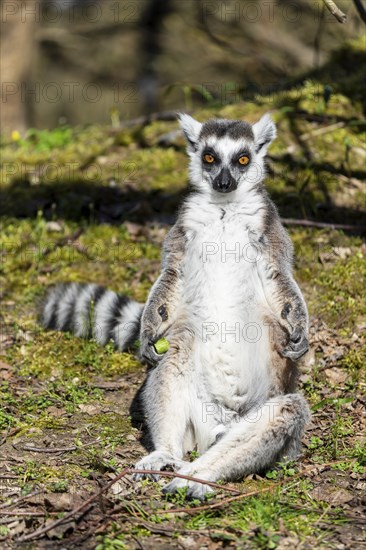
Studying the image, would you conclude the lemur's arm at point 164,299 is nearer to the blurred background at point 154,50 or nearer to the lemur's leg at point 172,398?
the lemur's leg at point 172,398

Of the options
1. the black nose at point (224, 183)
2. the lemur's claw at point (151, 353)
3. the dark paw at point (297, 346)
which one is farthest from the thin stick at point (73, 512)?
the black nose at point (224, 183)

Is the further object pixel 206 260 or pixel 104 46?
pixel 104 46

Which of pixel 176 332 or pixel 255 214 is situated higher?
pixel 255 214

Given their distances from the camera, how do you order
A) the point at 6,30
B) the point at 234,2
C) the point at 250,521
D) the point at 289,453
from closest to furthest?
1. the point at 250,521
2. the point at 289,453
3. the point at 6,30
4. the point at 234,2

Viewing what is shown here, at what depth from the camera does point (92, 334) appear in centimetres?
580

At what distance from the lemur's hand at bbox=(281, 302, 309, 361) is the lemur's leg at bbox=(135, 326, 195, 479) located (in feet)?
1.80

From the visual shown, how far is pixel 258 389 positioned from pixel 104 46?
546 inches

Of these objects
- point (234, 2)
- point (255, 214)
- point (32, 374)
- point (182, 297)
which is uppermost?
point (234, 2)

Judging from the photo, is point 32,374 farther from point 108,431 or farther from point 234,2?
point 234,2

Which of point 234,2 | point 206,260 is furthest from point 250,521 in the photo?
point 234,2

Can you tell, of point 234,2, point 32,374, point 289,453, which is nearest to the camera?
point 289,453

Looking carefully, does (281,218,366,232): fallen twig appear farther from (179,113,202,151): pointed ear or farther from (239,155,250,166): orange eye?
(239,155,250,166): orange eye

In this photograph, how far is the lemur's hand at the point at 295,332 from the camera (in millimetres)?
4375

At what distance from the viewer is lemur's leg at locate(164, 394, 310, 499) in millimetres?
3947
